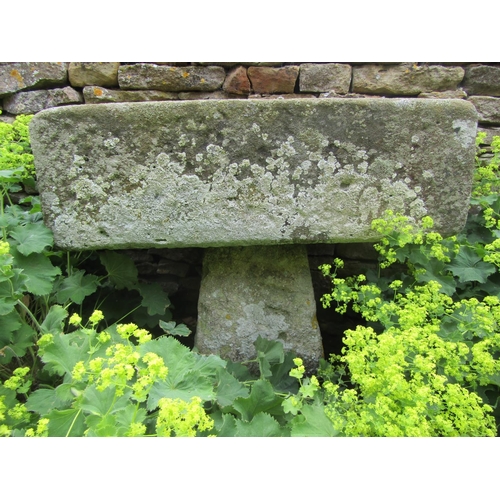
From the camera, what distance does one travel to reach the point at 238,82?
235 cm

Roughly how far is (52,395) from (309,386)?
0.90 metres

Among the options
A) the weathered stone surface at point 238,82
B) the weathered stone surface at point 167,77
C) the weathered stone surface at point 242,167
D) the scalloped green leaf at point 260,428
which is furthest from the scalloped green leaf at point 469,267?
the weathered stone surface at point 167,77

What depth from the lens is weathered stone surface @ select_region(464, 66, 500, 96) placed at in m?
2.47

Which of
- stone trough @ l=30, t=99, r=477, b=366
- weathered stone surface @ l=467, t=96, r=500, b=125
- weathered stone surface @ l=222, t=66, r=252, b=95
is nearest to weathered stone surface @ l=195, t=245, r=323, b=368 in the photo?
stone trough @ l=30, t=99, r=477, b=366

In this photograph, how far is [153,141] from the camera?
157 cm

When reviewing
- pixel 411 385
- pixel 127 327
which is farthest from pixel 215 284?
pixel 411 385

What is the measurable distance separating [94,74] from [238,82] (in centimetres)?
87

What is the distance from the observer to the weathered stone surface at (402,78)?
95.0 inches

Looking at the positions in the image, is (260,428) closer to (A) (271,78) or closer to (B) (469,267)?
(B) (469,267)

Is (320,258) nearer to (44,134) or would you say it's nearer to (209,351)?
(209,351)

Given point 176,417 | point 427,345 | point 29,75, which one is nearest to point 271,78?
point 29,75

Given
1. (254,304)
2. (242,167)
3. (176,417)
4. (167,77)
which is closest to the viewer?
(176,417)

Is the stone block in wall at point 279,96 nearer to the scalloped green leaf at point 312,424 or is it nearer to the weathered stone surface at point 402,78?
the weathered stone surface at point 402,78

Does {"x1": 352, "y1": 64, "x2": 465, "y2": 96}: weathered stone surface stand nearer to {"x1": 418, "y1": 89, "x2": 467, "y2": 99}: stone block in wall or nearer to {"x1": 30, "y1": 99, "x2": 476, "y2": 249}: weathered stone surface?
{"x1": 418, "y1": 89, "x2": 467, "y2": 99}: stone block in wall
